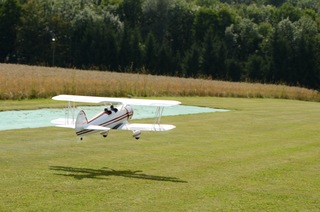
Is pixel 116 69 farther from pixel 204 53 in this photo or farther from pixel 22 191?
pixel 22 191

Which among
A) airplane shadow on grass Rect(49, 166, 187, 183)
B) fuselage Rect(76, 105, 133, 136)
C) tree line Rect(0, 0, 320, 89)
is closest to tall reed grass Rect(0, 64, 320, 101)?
fuselage Rect(76, 105, 133, 136)

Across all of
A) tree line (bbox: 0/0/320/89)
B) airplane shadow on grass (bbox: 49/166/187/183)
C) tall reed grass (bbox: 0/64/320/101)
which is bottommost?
airplane shadow on grass (bbox: 49/166/187/183)

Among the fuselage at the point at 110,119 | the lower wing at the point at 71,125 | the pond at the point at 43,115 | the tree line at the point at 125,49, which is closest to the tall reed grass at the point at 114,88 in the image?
the pond at the point at 43,115

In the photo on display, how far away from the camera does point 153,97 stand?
4003 cm

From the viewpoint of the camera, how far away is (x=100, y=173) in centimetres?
1448

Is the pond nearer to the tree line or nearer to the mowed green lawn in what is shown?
the mowed green lawn

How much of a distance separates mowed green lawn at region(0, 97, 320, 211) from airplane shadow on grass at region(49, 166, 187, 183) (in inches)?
0.9

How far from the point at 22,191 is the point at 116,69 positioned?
80.7 meters

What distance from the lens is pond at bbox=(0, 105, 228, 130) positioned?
2356 cm

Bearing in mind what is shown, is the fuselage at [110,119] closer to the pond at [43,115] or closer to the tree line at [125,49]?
the pond at [43,115]

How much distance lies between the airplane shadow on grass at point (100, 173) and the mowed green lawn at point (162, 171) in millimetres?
23

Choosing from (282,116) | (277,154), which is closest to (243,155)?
(277,154)

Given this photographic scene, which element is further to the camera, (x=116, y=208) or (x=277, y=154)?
(x=277, y=154)

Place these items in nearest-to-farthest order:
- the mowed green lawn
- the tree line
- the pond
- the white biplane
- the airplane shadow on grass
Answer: the mowed green lawn → the airplane shadow on grass → the white biplane → the pond → the tree line
